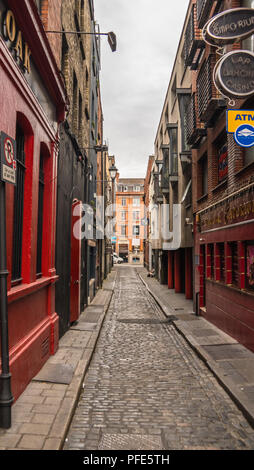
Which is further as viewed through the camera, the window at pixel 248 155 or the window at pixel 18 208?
the window at pixel 248 155

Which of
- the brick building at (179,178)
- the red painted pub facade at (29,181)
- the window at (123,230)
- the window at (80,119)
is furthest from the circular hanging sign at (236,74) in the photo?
the window at (123,230)

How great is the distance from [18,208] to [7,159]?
67.4 inches

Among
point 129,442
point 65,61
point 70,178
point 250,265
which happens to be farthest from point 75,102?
point 129,442

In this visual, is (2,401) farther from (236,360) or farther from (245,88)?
(245,88)

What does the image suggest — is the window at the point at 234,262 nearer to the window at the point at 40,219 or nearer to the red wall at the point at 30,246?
the red wall at the point at 30,246

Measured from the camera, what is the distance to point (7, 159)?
395 cm

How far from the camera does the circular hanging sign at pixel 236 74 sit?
7219 millimetres

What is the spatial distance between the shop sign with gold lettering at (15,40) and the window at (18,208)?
99 cm

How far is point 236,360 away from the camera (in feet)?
23.3

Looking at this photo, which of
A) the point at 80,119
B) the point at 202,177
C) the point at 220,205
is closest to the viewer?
the point at 220,205

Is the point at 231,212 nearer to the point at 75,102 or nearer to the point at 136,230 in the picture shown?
the point at 75,102

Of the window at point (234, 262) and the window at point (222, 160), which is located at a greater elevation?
the window at point (222, 160)

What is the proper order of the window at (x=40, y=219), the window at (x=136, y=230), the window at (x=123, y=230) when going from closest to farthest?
the window at (x=40, y=219) → the window at (x=136, y=230) → the window at (x=123, y=230)

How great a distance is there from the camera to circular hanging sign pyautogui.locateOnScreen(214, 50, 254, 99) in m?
7.22
